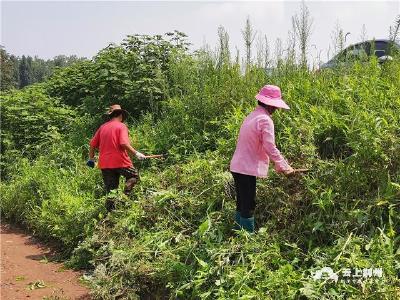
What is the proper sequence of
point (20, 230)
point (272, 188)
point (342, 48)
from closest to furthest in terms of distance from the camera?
point (272, 188) → point (342, 48) → point (20, 230)

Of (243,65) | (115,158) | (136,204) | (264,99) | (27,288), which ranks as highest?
(243,65)

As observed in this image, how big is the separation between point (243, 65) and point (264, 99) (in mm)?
3334

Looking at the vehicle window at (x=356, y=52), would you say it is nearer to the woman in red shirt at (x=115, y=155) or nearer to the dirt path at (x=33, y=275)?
the woman in red shirt at (x=115, y=155)

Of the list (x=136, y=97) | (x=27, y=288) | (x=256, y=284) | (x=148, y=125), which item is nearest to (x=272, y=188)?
(x=256, y=284)

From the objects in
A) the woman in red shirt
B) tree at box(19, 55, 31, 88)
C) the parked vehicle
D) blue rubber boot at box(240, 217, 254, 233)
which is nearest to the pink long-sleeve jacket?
blue rubber boot at box(240, 217, 254, 233)

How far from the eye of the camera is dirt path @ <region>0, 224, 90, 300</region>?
186 inches

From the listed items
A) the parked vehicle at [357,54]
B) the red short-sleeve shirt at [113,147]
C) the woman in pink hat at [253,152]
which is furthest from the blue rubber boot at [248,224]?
the parked vehicle at [357,54]

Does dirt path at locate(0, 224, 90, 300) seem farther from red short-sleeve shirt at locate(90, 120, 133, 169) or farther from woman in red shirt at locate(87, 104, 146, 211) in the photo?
red short-sleeve shirt at locate(90, 120, 133, 169)

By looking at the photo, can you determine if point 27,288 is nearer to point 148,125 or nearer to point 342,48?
point 148,125

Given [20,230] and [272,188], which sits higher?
[272,188]

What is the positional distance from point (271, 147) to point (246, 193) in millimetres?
518

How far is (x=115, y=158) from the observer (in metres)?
5.92

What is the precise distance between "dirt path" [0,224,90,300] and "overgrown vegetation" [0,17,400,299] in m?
0.24

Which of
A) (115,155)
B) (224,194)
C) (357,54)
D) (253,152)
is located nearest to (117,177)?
(115,155)
